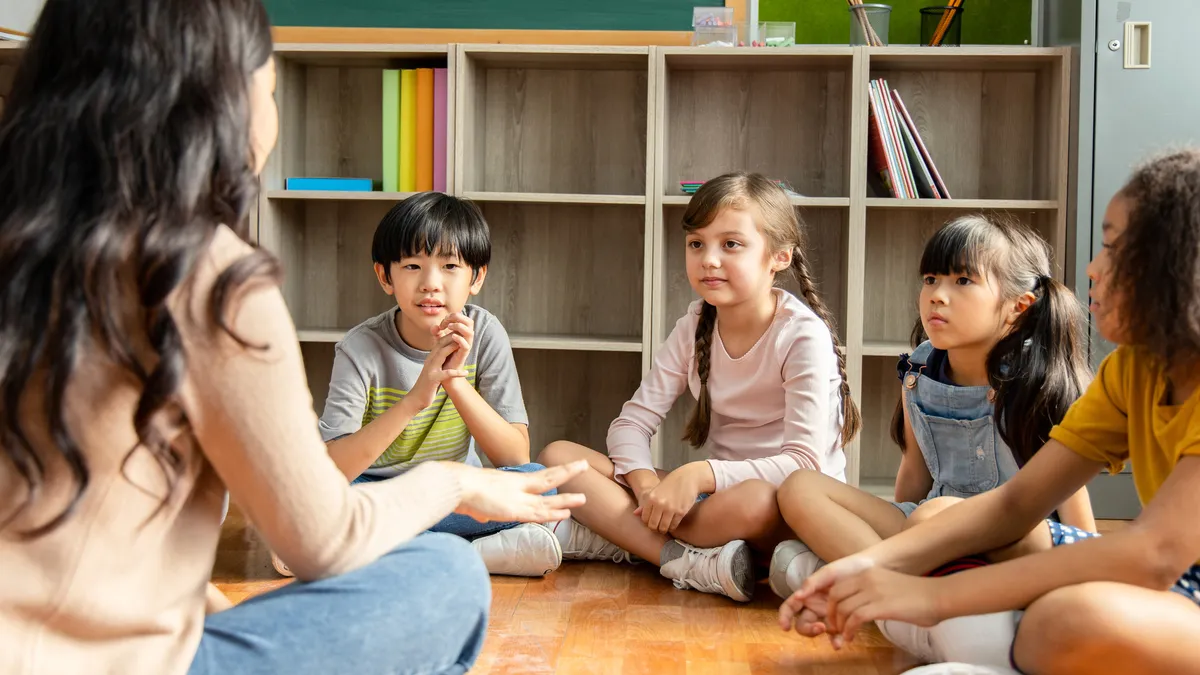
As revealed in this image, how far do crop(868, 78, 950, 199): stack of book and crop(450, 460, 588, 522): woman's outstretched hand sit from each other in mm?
1679

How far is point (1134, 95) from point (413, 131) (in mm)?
1597

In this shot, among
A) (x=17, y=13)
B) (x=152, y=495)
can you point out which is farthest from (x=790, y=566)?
(x=17, y=13)

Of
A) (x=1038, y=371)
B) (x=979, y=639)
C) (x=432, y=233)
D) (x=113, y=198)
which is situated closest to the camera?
(x=113, y=198)

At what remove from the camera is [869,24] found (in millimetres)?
2539

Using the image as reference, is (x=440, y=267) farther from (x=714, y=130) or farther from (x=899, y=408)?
(x=714, y=130)

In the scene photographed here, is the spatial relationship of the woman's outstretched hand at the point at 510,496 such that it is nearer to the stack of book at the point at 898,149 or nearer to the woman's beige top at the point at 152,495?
the woman's beige top at the point at 152,495

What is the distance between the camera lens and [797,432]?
Result: 6.15 ft

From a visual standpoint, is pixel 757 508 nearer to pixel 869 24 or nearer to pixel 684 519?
pixel 684 519

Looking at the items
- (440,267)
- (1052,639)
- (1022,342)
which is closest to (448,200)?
(440,267)

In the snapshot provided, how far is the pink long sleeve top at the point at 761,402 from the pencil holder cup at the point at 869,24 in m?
0.82

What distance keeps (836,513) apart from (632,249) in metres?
1.36

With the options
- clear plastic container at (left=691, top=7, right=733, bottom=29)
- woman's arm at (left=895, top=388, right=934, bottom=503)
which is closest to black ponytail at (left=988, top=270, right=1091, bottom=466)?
woman's arm at (left=895, top=388, right=934, bottom=503)

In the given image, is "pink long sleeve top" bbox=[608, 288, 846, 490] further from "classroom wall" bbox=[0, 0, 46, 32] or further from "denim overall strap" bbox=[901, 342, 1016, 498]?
"classroom wall" bbox=[0, 0, 46, 32]

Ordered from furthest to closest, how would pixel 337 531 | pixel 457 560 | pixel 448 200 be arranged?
pixel 448 200
pixel 457 560
pixel 337 531
